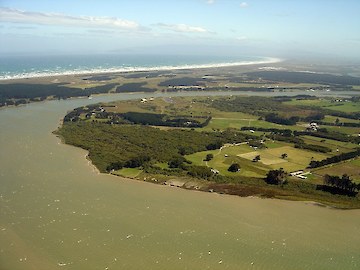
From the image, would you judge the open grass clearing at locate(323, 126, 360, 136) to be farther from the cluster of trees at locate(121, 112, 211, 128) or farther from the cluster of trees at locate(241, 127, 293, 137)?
the cluster of trees at locate(121, 112, 211, 128)

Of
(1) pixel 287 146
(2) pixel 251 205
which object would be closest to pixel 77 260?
(2) pixel 251 205

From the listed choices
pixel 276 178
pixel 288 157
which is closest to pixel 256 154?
pixel 288 157

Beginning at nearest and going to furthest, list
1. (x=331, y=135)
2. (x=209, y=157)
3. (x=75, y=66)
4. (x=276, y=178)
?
(x=276, y=178), (x=209, y=157), (x=331, y=135), (x=75, y=66)

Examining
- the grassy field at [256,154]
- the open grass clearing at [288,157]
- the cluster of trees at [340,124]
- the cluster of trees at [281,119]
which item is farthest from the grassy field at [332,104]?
the open grass clearing at [288,157]

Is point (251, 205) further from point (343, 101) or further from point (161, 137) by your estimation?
point (343, 101)

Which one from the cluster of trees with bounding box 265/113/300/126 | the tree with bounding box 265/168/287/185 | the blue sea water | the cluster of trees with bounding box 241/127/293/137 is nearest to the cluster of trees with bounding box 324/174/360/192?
the tree with bounding box 265/168/287/185

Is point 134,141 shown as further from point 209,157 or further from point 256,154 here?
point 256,154

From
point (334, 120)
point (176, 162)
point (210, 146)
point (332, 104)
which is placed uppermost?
point (332, 104)

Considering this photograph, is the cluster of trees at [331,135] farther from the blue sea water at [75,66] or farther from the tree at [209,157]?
the blue sea water at [75,66]
